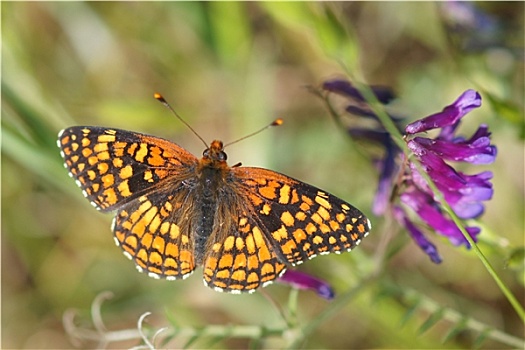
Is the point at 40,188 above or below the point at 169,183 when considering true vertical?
above

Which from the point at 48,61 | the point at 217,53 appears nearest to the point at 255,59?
the point at 217,53

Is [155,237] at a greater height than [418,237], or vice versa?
[155,237]

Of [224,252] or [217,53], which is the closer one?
[224,252]

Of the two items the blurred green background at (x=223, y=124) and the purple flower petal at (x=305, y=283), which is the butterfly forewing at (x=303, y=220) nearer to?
the purple flower petal at (x=305, y=283)

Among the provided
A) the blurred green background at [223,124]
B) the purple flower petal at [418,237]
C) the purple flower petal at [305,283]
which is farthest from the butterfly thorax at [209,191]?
the blurred green background at [223,124]

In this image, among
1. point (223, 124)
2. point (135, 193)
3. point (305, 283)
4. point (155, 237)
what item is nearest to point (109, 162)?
point (135, 193)

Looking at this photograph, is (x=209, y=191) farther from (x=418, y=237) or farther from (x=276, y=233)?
(x=418, y=237)

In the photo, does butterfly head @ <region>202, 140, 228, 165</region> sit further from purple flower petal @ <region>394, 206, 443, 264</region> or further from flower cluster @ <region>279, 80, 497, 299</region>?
purple flower petal @ <region>394, 206, 443, 264</region>

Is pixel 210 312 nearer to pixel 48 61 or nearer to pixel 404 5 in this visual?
pixel 48 61
